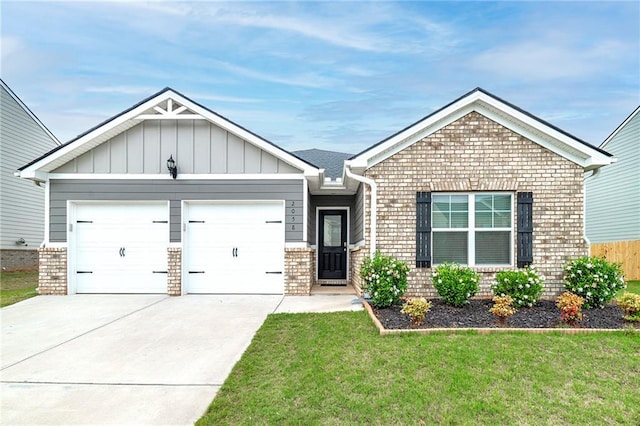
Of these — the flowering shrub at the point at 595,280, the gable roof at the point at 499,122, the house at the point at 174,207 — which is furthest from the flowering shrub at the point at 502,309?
the gable roof at the point at 499,122

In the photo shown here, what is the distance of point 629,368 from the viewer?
14.0 ft

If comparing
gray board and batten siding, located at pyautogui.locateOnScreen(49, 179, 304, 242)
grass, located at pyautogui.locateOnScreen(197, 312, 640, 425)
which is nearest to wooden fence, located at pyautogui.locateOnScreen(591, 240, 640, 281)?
grass, located at pyautogui.locateOnScreen(197, 312, 640, 425)

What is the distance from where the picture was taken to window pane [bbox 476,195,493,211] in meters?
7.98

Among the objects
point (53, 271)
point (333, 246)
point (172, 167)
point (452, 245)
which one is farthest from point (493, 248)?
point (53, 271)

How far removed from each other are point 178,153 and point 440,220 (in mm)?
6344

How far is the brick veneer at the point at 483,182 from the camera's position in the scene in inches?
310

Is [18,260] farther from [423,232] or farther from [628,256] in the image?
[628,256]

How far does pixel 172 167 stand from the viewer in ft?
29.9

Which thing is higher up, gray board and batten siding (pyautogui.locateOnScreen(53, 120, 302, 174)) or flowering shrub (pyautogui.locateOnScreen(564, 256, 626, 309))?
gray board and batten siding (pyautogui.locateOnScreen(53, 120, 302, 174))

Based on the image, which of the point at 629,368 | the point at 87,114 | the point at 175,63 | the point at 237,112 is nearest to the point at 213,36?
the point at 175,63

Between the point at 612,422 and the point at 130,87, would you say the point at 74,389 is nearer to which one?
the point at 612,422

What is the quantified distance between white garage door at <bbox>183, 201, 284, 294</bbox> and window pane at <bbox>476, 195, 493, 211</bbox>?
4451 mm

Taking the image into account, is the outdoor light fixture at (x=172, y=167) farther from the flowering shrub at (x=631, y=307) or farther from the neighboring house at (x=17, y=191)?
the neighboring house at (x=17, y=191)

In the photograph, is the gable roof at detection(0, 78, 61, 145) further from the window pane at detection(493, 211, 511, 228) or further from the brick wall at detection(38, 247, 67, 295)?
the window pane at detection(493, 211, 511, 228)
